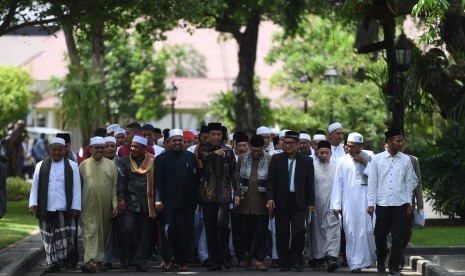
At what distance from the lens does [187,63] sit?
93.5 meters

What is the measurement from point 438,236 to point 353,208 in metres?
3.68

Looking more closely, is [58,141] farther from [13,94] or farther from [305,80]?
[13,94]

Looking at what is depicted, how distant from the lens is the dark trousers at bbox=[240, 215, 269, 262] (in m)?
19.1

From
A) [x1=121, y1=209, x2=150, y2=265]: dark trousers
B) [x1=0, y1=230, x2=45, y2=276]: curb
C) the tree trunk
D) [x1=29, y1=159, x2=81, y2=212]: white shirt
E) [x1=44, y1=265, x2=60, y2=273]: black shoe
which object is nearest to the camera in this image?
[x1=0, y1=230, x2=45, y2=276]: curb

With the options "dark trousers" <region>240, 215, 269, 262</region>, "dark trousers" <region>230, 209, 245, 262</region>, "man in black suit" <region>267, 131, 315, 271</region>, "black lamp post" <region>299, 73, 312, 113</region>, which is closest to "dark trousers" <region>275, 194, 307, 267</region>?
"man in black suit" <region>267, 131, 315, 271</region>

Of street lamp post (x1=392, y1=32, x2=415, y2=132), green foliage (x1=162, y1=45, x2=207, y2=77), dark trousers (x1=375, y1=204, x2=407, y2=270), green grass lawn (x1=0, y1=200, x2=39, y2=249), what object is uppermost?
green foliage (x1=162, y1=45, x2=207, y2=77)

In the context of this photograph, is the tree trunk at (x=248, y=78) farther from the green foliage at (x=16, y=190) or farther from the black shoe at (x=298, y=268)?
the black shoe at (x=298, y=268)

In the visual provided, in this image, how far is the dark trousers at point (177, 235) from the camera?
62.6 ft

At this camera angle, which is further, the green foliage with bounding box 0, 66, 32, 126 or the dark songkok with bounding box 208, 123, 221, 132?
the green foliage with bounding box 0, 66, 32, 126

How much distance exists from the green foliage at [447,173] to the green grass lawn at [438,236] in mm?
476

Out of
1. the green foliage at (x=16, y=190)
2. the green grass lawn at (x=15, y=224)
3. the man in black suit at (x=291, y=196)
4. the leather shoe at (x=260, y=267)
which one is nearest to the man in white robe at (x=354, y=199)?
the man in black suit at (x=291, y=196)

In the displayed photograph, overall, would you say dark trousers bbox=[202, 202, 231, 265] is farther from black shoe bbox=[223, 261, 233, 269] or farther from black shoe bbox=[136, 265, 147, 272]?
black shoe bbox=[136, 265, 147, 272]

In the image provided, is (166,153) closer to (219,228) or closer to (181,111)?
(219,228)

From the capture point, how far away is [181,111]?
89.5 m
